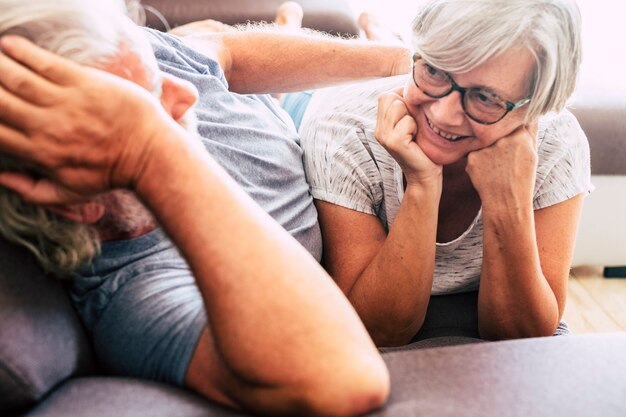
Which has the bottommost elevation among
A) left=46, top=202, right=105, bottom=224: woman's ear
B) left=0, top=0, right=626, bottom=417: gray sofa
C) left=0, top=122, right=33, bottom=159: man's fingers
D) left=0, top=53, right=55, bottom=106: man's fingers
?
left=0, top=0, right=626, bottom=417: gray sofa

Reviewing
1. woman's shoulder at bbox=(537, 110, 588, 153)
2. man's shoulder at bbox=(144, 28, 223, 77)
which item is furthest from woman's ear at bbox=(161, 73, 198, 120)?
woman's shoulder at bbox=(537, 110, 588, 153)

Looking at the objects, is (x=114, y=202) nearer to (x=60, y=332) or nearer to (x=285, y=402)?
(x=60, y=332)

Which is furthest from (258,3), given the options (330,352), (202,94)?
(330,352)

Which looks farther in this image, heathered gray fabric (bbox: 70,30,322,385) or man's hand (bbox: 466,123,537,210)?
man's hand (bbox: 466,123,537,210)

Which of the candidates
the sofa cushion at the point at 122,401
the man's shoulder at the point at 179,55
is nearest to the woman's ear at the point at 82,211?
the sofa cushion at the point at 122,401

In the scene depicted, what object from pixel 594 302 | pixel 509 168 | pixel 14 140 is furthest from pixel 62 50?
pixel 594 302

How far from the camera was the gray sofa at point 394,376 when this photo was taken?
77 centimetres

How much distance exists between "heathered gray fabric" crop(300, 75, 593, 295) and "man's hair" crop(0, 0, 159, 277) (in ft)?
1.67

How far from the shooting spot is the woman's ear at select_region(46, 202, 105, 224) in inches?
33.9

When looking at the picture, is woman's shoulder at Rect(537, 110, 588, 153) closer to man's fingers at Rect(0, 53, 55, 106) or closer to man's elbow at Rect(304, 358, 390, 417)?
man's elbow at Rect(304, 358, 390, 417)

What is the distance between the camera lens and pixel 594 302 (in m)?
2.30

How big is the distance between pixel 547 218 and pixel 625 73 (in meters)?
1.19

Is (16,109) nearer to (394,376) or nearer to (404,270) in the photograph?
(394,376)

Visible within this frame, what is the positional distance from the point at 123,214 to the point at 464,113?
24.9 inches
